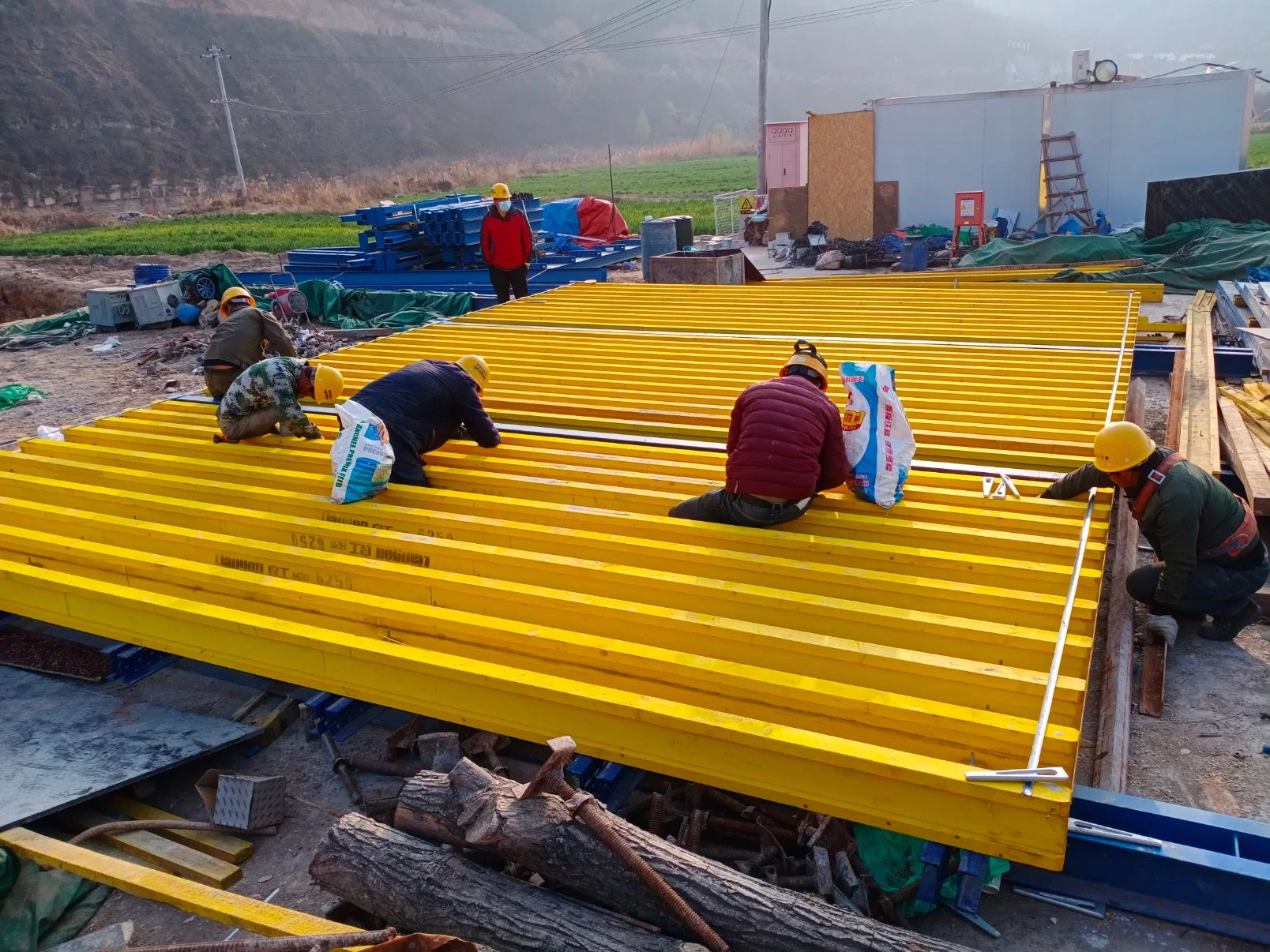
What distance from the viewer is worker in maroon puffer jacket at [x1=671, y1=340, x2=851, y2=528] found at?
14.6 ft

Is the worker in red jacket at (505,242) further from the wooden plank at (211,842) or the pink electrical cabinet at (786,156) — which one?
the pink electrical cabinet at (786,156)

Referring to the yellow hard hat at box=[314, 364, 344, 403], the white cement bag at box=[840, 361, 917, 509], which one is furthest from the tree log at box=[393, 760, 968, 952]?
the yellow hard hat at box=[314, 364, 344, 403]

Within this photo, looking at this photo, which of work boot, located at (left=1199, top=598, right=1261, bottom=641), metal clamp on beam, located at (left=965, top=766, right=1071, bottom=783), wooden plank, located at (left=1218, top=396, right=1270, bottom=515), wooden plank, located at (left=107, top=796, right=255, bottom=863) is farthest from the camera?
wooden plank, located at (left=1218, top=396, right=1270, bottom=515)

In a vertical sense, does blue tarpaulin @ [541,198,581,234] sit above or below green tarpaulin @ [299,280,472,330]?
above

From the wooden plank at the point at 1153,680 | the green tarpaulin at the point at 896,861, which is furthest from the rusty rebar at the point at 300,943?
the wooden plank at the point at 1153,680

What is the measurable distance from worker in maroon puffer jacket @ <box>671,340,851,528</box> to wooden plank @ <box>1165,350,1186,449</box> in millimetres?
2975

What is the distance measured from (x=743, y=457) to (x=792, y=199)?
18.4 metres

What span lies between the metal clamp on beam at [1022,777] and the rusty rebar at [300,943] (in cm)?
188

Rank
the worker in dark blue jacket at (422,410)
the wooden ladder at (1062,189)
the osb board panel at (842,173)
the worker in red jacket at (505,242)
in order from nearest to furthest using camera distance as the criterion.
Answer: the worker in dark blue jacket at (422,410) → the worker in red jacket at (505,242) → the wooden ladder at (1062,189) → the osb board panel at (842,173)

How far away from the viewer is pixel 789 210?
859 inches

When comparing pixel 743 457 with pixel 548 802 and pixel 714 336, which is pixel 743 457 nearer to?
pixel 548 802

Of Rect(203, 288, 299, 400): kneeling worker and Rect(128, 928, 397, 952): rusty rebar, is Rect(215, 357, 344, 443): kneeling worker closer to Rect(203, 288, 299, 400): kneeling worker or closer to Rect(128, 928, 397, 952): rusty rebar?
Rect(203, 288, 299, 400): kneeling worker

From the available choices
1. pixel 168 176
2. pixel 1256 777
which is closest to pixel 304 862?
pixel 1256 777

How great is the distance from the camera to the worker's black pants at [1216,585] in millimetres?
4762
